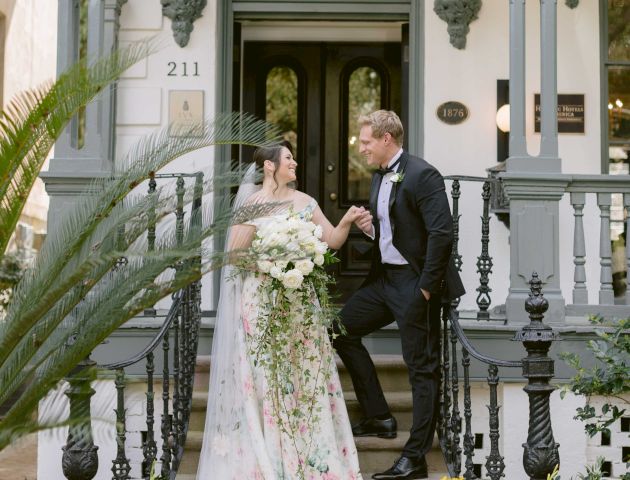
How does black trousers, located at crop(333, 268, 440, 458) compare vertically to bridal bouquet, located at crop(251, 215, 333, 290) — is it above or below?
below

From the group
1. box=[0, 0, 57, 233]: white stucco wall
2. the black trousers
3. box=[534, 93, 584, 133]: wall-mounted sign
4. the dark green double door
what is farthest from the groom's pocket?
box=[0, 0, 57, 233]: white stucco wall

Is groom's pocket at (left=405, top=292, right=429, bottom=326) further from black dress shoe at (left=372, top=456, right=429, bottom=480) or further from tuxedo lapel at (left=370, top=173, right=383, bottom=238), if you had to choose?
black dress shoe at (left=372, top=456, right=429, bottom=480)

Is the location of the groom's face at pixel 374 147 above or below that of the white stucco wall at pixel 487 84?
below

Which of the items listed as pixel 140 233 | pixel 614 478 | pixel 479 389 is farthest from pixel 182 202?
pixel 614 478

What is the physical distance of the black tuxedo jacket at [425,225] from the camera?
5.74 metres

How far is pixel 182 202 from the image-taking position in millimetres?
4301

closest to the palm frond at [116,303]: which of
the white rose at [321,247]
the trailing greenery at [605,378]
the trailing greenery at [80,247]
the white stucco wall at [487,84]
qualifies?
the trailing greenery at [80,247]

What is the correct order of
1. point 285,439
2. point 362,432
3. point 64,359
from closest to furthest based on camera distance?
point 64,359, point 285,439, point 362,432

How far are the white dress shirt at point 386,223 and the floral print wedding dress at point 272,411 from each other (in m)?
0.50

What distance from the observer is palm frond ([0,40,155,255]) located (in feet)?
12.2

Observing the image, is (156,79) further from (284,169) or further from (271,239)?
(271,239)

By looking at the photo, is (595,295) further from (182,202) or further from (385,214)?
(182,202)

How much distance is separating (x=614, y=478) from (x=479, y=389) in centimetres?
110

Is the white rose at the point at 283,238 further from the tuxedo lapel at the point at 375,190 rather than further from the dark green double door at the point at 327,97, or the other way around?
the dark green double door at the point at 327,97
